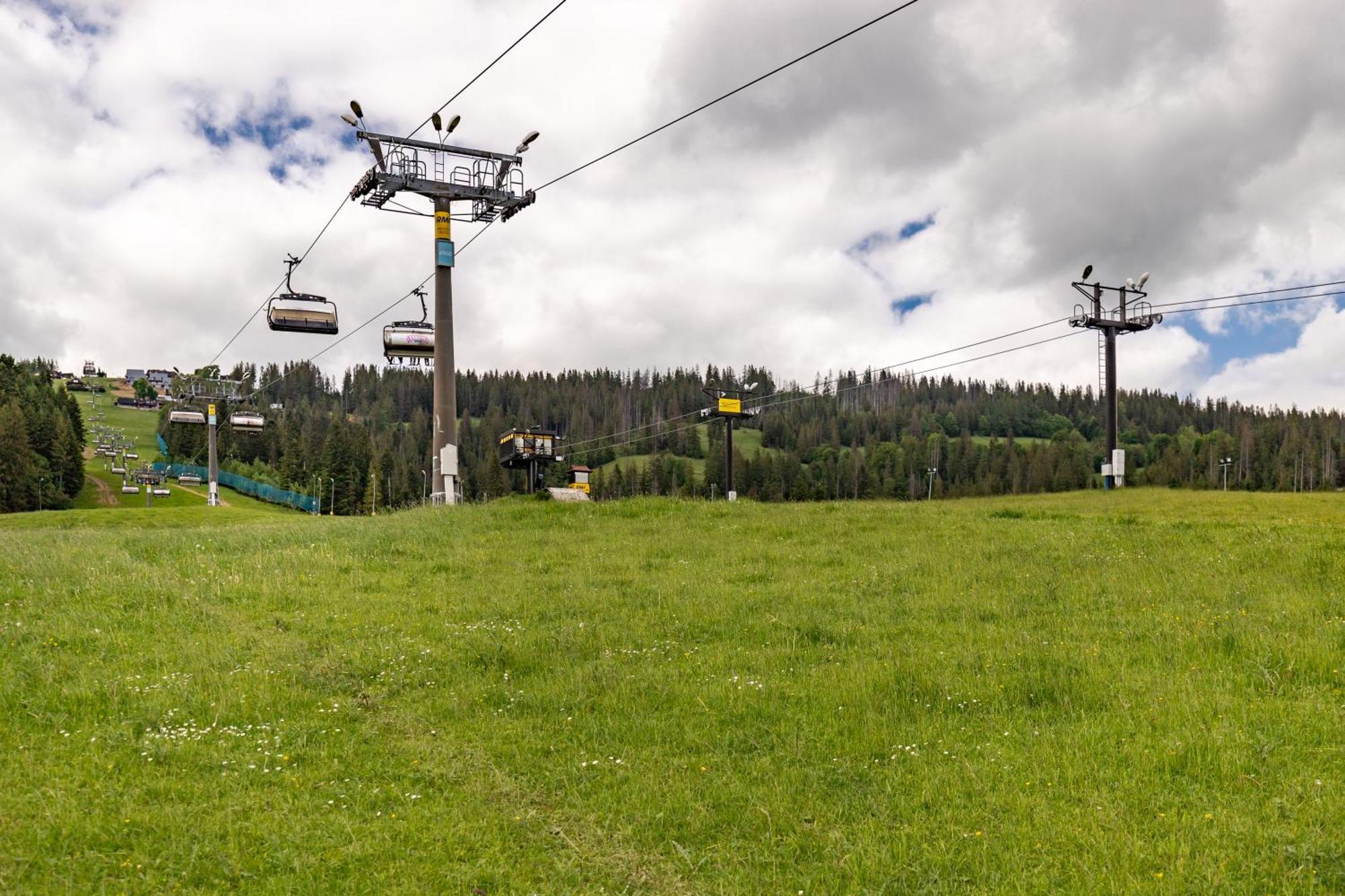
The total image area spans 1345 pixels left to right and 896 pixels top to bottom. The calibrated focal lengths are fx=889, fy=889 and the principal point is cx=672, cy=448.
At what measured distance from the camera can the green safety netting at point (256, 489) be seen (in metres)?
130

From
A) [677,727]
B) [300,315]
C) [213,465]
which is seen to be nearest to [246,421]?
[213,465]

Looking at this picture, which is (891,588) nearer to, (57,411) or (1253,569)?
(1253,569)

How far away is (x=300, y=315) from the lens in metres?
38.3

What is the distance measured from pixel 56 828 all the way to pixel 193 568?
12.2 m

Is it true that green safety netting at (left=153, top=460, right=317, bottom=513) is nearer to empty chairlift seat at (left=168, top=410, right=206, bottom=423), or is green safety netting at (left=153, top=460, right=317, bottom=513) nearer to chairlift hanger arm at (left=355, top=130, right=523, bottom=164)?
empty chairlift seat at (left=168, top=410, right=206, bottom=423)

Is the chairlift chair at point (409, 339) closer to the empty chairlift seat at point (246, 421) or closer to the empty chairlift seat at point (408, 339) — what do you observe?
the empty chairlift seat at point (408, 339)

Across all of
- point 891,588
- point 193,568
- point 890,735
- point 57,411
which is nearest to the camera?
point 890,735

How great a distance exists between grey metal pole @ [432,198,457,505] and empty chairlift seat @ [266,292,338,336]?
7.38 meters

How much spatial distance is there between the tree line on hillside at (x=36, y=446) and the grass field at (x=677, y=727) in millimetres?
108164

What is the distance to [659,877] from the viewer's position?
283 inches

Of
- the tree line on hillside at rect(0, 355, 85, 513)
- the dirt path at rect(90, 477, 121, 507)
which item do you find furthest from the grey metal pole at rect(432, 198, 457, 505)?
the dirt path at rect(90, 477, 121, 507)

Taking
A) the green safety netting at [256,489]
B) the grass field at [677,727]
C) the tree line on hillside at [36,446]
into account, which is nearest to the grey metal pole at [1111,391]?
the grass field at [677,727]

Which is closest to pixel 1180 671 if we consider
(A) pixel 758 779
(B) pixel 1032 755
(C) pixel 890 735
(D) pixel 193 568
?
(B) pixel 1032 755

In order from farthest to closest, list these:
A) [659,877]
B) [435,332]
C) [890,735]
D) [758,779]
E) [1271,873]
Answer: [435,332] < [890,735] < [758,779] < [659,877] < [1271,873]
